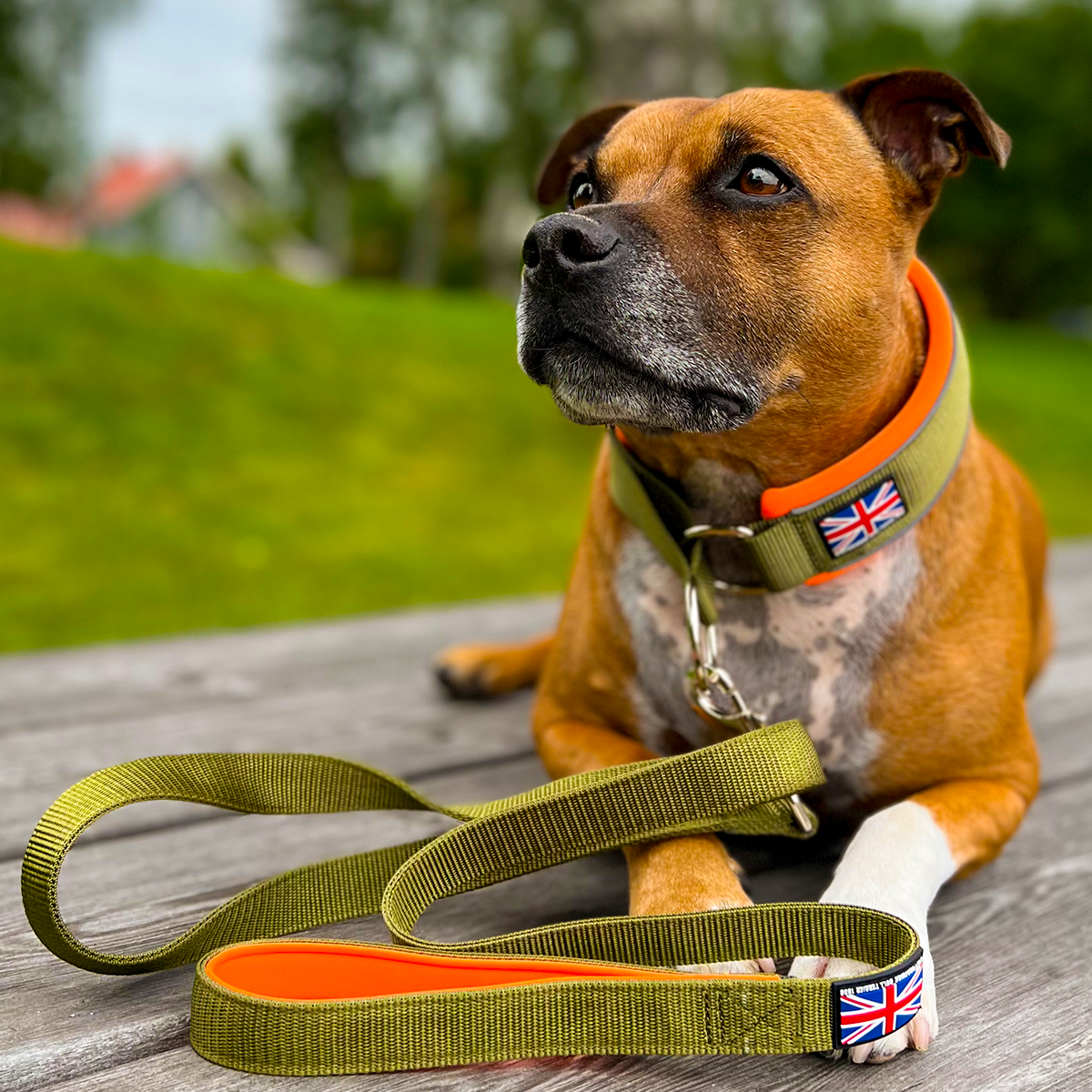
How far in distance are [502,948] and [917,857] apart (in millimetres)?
635

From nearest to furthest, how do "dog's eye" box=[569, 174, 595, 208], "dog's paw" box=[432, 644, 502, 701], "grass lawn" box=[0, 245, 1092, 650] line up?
1. "dog's eye" box=[569, 174, 595, 208]
2. "dog's paw" box=[432, 644, 502, 701]
3. "grass lawn" box=[0, 245, 1092, 650]

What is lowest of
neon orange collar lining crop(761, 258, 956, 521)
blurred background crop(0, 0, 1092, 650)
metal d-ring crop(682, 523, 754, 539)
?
blurred background crop(0, 0, 1092, 650)

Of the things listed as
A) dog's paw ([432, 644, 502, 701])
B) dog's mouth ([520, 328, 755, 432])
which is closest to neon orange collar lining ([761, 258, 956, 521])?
dog's mouth ([520, 328, 755, 432])

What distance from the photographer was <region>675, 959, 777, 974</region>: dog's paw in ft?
5.03

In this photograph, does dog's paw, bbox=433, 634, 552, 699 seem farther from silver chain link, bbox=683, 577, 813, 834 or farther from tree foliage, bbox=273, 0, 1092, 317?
tree foliage, bbox=273, 0, 1092, 317

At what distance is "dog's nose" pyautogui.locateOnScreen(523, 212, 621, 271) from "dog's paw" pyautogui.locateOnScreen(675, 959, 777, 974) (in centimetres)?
100

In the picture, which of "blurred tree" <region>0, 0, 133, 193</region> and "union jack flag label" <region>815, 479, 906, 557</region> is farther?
"blurred tree" <region>0, 0, 133, 193</region>

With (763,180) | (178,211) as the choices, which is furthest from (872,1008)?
(178,211)

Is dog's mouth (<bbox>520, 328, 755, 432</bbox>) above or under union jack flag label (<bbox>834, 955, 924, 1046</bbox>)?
above

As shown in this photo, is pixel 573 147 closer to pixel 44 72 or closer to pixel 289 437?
pixel 289 437

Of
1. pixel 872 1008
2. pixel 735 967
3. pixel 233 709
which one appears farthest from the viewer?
pixel 233 709

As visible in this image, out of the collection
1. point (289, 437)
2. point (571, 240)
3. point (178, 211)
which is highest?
point (571, 240)

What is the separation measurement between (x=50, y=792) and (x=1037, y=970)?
5.58 feet

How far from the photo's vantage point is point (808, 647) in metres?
2.00
